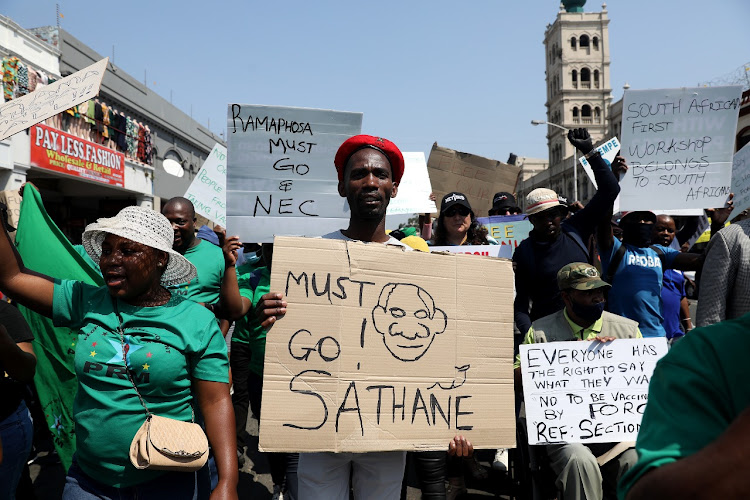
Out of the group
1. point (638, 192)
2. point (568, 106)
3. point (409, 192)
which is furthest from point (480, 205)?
point (568, 106)

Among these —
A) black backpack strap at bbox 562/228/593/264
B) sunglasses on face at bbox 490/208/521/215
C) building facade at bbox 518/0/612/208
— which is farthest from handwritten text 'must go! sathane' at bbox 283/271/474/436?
building facade at bbox 518/0/612/208

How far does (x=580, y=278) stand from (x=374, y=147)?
1.80m

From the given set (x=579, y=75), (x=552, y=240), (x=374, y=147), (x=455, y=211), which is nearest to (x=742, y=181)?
(x=552, y=240)

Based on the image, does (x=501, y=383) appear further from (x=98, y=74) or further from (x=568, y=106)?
A: (x=568, y=106)

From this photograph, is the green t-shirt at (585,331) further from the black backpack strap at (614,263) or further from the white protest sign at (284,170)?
the white protest sign at (284,170)

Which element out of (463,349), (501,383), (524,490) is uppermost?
(463,349)

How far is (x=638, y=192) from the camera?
4230 millimetres

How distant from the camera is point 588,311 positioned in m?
3.48

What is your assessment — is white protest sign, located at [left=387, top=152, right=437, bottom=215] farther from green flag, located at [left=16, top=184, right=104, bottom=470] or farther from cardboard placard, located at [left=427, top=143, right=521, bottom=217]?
green flag, located at [left=16, top=184, right=104, bottom=470]

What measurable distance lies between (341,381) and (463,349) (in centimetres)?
49

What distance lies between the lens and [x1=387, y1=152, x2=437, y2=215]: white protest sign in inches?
245

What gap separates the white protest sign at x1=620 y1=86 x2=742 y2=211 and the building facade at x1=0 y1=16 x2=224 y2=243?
16.5 meters

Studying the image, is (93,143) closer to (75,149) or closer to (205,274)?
(75,149)

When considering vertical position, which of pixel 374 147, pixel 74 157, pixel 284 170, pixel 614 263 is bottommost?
pixel 614 263
